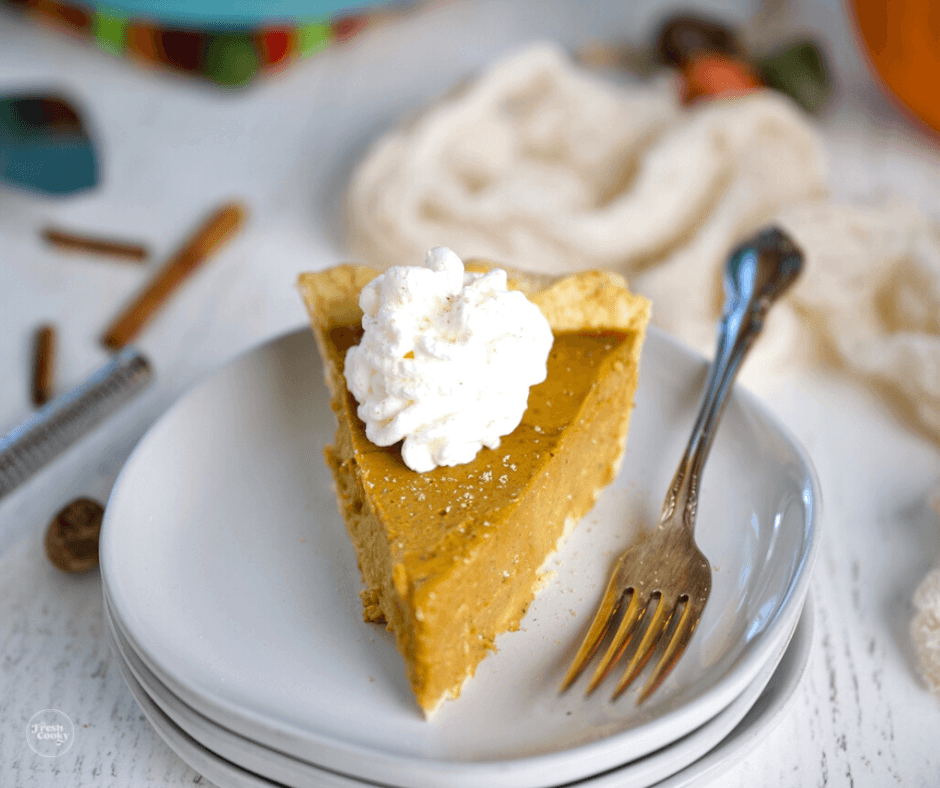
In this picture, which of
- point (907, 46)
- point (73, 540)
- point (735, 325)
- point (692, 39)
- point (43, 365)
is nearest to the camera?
point (73, 540)

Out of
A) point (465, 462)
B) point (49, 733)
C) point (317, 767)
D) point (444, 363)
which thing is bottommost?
point (49, 733)

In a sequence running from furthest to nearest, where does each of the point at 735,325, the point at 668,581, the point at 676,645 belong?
1. the point at 735,325
2. the point at 668,581
3. the point at 676,645

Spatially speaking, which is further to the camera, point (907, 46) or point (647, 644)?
point (907, 46)

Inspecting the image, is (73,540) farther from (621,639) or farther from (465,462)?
(621,639)

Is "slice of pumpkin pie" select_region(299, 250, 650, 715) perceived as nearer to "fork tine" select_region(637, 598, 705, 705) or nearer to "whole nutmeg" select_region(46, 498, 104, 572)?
"fork tine" select_region(637, 598, 705, 705)

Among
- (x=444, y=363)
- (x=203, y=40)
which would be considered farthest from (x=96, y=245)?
(x=444, y=363)

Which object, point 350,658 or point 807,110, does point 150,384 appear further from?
point 807,110

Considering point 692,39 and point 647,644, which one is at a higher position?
point 692,39

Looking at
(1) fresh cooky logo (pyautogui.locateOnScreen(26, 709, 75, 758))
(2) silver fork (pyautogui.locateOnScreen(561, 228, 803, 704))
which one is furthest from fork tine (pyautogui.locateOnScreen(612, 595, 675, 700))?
(1) fresh cooky logo (pyautogui.locateOnScreen(26, 709, 75, 758))
